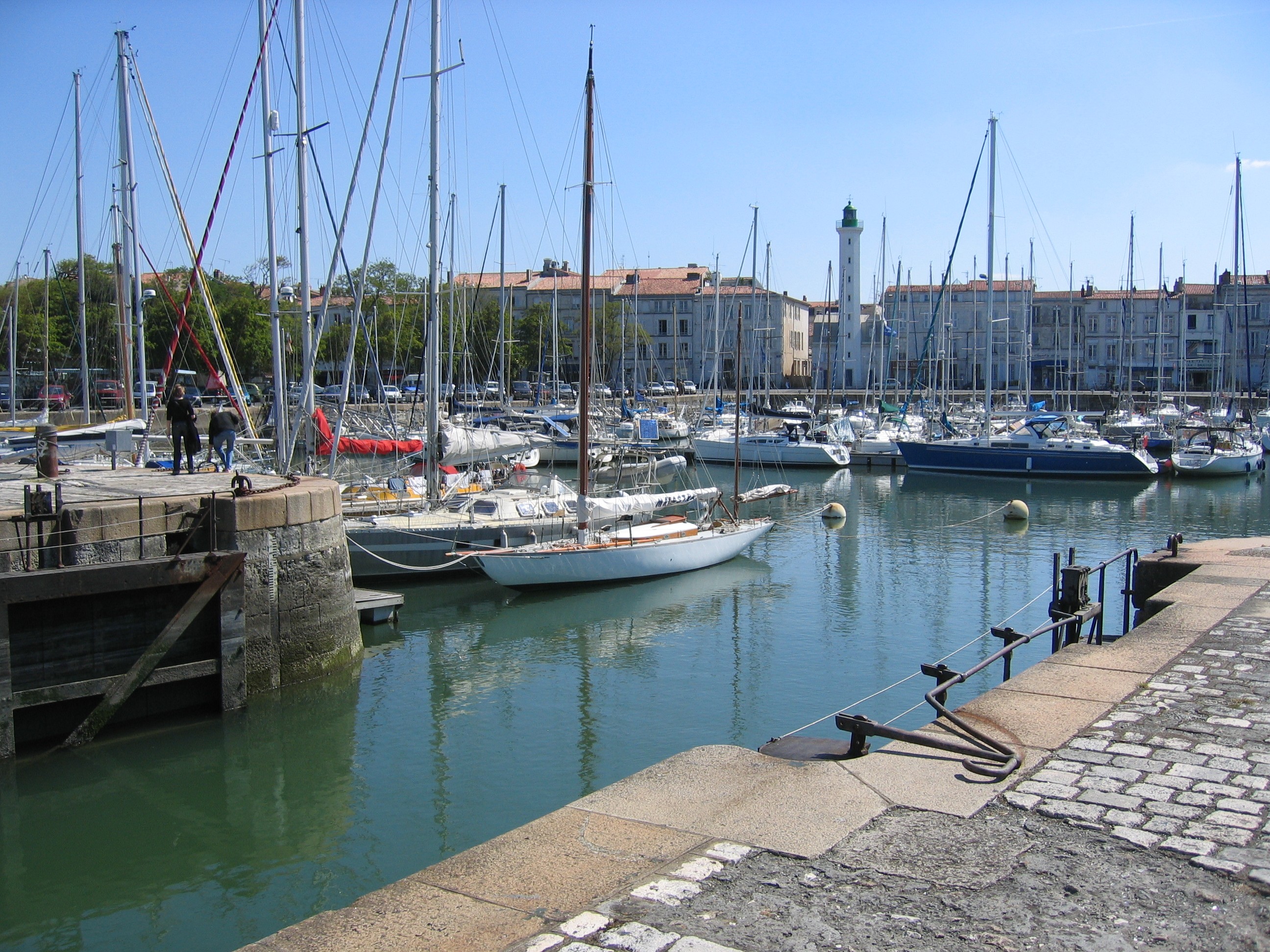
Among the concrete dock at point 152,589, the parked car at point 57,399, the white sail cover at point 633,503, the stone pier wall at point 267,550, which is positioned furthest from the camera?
the parked car at point 57,399

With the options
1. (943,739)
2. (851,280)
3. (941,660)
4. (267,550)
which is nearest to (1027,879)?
(943,739)

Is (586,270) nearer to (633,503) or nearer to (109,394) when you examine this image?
(633,503)

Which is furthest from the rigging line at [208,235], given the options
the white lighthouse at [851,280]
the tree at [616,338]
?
the white lighthouse at [851,280]

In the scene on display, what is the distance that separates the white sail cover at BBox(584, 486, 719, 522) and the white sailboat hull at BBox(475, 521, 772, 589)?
102 centimetres

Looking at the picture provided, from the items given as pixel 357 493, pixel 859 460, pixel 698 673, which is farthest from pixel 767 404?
pixel 698 673

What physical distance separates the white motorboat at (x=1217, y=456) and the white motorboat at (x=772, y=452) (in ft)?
52.0

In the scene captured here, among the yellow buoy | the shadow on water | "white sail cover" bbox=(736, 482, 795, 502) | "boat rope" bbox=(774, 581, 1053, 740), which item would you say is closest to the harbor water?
the shadow on water

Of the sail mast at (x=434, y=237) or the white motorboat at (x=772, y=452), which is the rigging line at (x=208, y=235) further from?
the white motorboat at (x=772, y=452)

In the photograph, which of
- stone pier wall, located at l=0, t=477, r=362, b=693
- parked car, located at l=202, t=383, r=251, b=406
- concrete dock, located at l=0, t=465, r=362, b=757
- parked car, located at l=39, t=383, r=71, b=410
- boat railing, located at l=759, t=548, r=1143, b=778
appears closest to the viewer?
boat railing, located at l=759, t=548, r=1143, b=778

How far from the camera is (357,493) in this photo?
25000mm

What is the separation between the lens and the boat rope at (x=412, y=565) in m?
21.7

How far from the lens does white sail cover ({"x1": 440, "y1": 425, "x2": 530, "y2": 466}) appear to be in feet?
85.4

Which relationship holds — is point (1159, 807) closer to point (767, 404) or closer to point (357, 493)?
point (357, 493)

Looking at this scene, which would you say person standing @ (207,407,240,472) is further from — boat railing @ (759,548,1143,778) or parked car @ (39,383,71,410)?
parked car @ (39,383,71,410)
